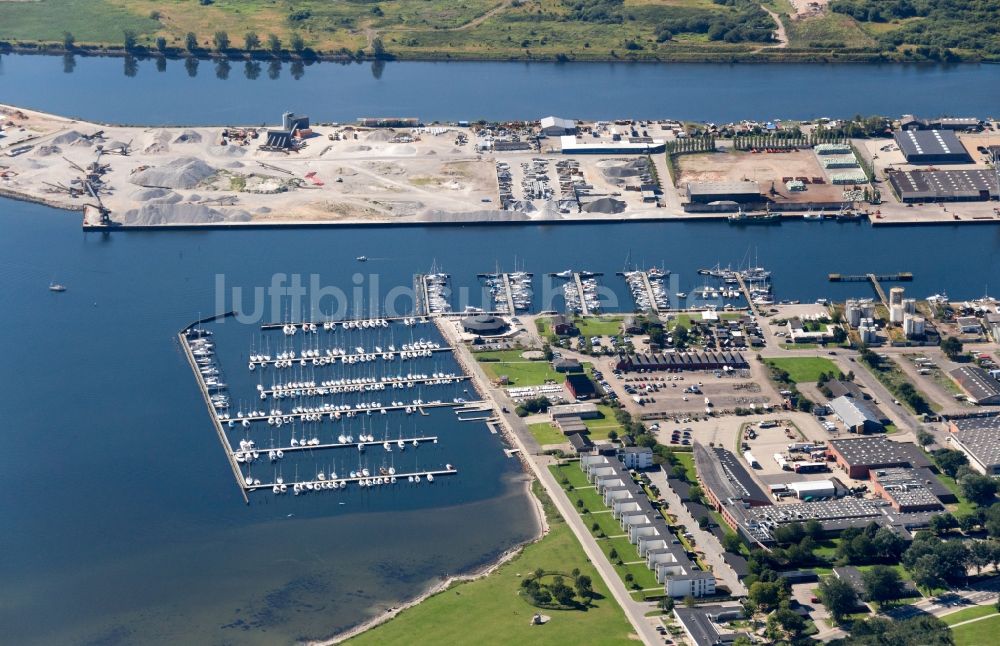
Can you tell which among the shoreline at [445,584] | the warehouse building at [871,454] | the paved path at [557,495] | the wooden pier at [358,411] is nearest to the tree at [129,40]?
the paved path at [557,495]

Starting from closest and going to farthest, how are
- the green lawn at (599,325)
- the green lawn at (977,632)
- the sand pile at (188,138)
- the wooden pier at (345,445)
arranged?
the green lawn at (977,632) < the wooden pier at (345,445) < the green lawn at (599,325) < the sand pile at (188,138)

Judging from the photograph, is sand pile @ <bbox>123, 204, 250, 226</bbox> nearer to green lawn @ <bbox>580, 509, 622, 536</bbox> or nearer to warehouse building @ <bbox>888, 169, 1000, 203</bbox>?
green lawn @ <bbox>580, 509, 622, 536</bbox>

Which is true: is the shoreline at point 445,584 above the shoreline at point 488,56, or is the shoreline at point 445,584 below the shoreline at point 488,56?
below

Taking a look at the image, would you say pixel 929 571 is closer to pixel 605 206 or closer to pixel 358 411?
pixel 358 411

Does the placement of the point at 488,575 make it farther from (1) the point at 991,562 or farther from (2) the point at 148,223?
(2) the point at 148,223

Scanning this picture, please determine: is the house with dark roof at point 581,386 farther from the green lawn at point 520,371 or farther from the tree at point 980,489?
the tree at point 980,489

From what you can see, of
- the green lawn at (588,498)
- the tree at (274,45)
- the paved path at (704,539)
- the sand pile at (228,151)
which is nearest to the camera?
the paved path at (704,539)

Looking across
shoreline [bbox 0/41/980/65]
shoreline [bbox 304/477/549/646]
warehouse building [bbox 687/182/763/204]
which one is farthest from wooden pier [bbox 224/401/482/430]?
shoreline [bbox 0/41/980/65]
